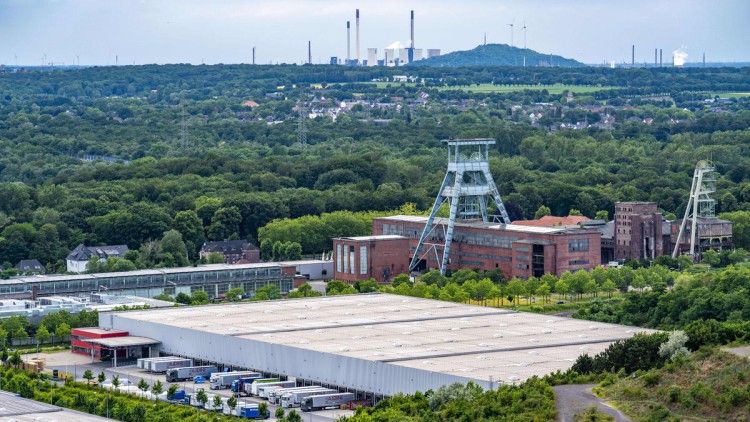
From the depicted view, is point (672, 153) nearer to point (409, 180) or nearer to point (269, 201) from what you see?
point (409, 180)

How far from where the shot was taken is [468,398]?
38.5m

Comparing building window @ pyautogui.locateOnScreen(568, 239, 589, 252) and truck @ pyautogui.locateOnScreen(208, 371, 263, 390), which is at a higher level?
building window @ pyautogui.locateOnScreen(568, 239, 589, 252)

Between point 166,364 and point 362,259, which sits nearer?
point 166,364

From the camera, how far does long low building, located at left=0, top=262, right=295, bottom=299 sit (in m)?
66.8

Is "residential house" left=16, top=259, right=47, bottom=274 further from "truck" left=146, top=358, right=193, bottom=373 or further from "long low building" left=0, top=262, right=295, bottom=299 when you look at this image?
"truck" left=146, top=358, right=193, bottom=373

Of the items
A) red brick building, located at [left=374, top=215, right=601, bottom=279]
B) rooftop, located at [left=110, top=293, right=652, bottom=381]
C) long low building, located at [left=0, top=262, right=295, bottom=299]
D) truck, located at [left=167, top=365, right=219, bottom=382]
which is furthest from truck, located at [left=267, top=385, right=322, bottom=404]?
red brick building, located at [left=374, top=215, right=601, bottom=279]

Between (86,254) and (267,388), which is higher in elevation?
(267,388)

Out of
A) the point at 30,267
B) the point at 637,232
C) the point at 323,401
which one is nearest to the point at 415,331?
the point at 323,401

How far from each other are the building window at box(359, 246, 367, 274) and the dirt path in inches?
1486

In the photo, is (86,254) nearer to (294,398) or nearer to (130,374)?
(130,374)

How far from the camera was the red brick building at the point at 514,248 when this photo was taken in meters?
73.2

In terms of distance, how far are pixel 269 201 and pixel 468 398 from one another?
54951 millimetres

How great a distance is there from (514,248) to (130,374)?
1092 inches

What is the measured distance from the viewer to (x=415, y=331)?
5169cm
